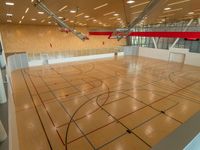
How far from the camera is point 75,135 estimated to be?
3.63 m

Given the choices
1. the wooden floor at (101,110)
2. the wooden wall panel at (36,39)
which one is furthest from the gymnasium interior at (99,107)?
the wooden wall panel at (36,39)

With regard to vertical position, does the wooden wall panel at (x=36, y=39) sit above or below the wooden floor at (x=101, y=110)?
above

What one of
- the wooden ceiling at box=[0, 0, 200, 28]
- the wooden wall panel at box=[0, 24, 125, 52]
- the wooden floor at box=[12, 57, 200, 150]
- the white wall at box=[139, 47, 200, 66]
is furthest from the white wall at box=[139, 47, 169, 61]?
the wooden wall panel at box=[0, 24, 125, 52]

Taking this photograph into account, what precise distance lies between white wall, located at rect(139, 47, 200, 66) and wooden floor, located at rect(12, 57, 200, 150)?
4.27 meters

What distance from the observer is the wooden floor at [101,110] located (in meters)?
3.47

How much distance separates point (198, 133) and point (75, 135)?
125 inches

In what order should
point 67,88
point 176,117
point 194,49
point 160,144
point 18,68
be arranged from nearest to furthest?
point 160,144
point 176,117
point 67,88
point 18,68
point 194,49

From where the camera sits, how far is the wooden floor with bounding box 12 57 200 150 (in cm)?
347

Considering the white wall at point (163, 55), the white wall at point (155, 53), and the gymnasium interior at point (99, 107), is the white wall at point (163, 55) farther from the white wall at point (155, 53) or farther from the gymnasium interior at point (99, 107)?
the gymnasium interior at point (99, 107)

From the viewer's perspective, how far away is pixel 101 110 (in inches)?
188

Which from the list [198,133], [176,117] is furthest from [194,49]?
[198,133]

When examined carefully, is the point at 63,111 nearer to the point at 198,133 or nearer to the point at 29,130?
the point at 29,130

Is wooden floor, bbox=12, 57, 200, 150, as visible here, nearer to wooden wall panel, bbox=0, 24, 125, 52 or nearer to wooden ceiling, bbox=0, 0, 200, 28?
wooden ceiling, bbox=0, 0, 200, 28

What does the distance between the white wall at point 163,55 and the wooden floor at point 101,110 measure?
14.0ft
